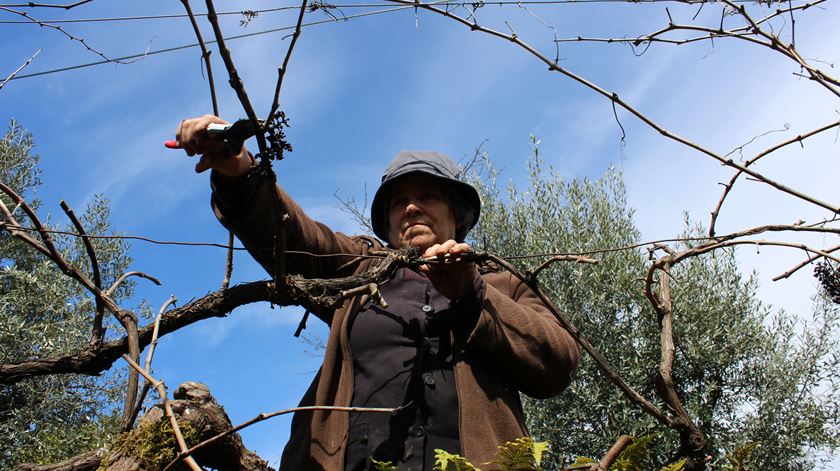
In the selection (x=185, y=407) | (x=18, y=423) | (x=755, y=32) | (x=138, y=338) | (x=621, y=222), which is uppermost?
(x=621, y=222)

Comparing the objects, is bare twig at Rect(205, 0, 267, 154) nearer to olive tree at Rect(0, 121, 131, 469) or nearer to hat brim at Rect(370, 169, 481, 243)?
hat brim at Rect(370, 169, 481, 243)

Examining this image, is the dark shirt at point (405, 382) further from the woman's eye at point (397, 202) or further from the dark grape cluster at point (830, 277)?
the dark grape cluster at point (830, 277)

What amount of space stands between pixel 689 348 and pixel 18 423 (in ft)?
17.2

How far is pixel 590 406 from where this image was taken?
20.5 ft

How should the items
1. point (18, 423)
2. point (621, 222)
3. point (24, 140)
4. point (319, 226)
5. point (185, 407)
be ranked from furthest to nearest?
point (24, 140) < point (621, 222) < point (18, 423) < point (319, 226) < point (185, 407)

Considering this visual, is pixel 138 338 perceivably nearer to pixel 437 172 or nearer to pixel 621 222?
pixel 437 172

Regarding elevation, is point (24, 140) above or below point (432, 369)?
above

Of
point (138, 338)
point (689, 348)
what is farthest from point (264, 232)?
point (689, 348)

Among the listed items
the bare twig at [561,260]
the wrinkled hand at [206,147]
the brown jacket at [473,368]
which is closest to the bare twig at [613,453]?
the bare twig at [561,260]

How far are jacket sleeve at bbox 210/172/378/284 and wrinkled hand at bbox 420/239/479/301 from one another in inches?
9.0

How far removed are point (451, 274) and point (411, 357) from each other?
0.28 meters

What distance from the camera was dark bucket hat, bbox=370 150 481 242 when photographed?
2.61 meters

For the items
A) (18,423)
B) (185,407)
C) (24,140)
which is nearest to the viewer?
(185,407)

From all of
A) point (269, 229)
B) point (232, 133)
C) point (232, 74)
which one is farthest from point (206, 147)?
point (232, 74)
